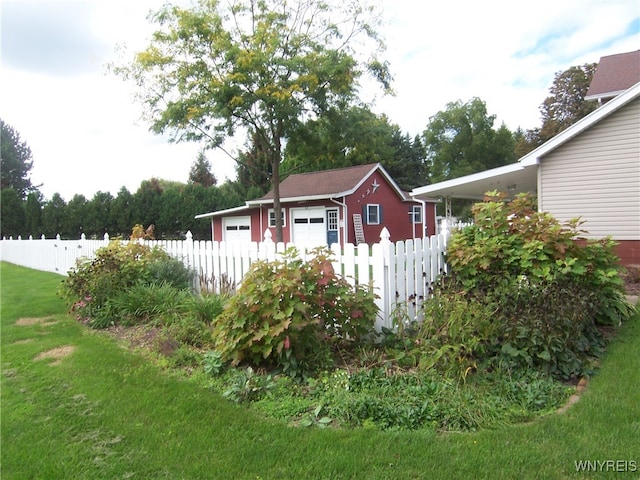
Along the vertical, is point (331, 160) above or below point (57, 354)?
above

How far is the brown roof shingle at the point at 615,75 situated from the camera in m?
12.4

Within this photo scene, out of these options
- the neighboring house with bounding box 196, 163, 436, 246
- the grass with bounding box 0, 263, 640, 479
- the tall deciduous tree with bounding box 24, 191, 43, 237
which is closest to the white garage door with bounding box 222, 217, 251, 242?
the neighboring house with bounding box 196, 163, 436, 246

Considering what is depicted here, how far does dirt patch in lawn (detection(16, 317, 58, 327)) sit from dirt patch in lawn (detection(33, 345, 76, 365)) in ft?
4.43

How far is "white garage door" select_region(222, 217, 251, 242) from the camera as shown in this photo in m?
25.7

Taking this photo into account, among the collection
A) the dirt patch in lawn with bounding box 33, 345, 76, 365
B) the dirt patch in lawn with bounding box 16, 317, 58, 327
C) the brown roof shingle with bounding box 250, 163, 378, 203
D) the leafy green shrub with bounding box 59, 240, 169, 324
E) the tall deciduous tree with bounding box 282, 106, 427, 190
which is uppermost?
the tall deciduous tree with bounding box 282, 106, 427, 190

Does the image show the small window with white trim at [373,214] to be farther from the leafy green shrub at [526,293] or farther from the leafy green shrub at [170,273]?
the leafy green shrub at [526,293]

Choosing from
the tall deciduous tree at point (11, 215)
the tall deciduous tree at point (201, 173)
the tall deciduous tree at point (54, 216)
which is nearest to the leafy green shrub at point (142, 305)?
the tall deciduous tree at point (54, 216)

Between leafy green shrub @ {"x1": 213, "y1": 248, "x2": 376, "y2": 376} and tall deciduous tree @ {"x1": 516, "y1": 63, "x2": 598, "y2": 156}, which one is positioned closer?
leafy green shrub @ {"x1": 213, "y1": 248, "x2": 376, "y2": 376}

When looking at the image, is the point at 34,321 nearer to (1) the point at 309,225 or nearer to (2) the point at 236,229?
(1) the point at 309,225

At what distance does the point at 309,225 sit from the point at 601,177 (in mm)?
15385

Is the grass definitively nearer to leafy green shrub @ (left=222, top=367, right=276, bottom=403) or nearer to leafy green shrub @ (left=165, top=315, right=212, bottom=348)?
leafy green shrub @ (left=222, top=367, right=276, bottom=403)

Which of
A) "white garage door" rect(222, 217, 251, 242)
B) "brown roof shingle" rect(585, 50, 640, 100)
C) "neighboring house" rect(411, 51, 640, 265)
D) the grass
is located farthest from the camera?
"white garage door" rect(222, 217, 251, 242)

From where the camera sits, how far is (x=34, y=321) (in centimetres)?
594

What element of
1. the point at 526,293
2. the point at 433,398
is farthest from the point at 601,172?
the point at 433,398
